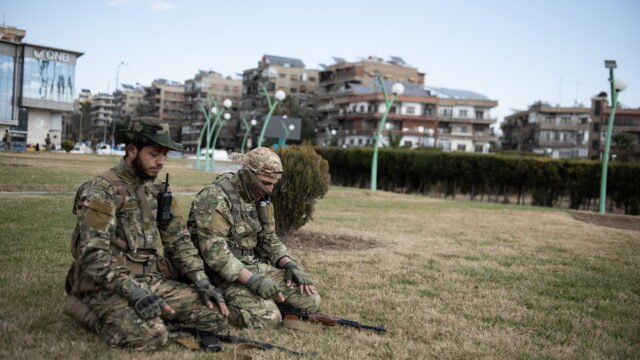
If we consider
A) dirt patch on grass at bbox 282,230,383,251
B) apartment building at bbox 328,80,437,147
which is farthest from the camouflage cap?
apartment building at bbox 328,80,437,147

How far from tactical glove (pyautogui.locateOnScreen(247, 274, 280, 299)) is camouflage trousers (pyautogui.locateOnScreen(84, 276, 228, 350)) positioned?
1.13ft

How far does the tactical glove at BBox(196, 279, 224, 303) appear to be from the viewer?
3.97m

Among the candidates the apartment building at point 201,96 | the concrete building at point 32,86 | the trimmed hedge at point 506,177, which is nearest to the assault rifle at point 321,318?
the trimmed hedge at point 506,177

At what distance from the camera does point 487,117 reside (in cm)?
8531

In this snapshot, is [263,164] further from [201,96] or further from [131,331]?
[201,96]

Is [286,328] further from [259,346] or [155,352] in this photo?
[155,352]

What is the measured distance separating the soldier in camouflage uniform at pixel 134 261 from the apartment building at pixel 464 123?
83.4 m

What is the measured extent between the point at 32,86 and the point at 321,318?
71.2 m

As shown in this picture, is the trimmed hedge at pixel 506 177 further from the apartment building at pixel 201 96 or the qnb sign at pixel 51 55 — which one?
the apartment building at pixel 201 96

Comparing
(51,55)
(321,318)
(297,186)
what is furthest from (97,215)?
(51,55)

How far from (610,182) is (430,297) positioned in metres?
17.5

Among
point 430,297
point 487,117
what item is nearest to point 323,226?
point 430,297

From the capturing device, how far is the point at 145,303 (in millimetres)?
3496

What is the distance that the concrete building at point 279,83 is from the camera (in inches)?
4094
